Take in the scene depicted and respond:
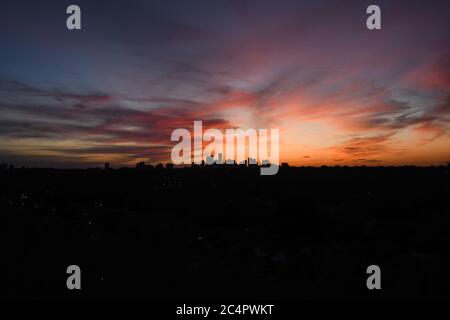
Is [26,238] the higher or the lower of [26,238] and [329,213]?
the higher

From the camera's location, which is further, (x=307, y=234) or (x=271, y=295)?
(x=307, y=234)

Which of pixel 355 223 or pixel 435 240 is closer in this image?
pixel 435 240

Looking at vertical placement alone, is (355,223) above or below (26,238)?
below

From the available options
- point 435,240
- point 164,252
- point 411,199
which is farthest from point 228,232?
point 411,199

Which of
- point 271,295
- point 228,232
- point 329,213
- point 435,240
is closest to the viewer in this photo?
point 271,295

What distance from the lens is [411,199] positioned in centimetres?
8394

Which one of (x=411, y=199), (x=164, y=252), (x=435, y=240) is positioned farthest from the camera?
(x=411, y=199)

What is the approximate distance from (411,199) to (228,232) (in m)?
55.0

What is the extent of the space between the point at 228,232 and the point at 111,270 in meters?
40.0

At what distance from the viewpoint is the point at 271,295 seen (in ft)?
36.1
